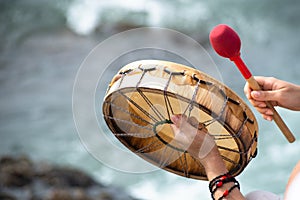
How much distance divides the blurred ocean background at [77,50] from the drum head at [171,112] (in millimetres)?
2419

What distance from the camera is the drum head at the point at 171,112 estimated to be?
838 mm

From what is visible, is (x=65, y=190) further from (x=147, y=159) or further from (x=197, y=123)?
(x=197, y=123)

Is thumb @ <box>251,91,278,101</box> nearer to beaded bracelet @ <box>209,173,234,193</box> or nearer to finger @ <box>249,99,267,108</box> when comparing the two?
finger @ <box>249,99,267,108</box>

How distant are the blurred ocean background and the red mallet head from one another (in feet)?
8.81

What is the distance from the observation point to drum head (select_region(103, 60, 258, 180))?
0.84m

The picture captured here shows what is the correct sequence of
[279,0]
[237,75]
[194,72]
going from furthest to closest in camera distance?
[279,0] → [237,75] → [194,72]

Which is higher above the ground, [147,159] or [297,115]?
[297,115]

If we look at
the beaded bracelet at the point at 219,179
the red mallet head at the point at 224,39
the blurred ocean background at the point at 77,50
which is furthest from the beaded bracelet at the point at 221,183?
A: the blurred ocean background at the point at 77,50

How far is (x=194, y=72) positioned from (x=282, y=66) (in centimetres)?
312

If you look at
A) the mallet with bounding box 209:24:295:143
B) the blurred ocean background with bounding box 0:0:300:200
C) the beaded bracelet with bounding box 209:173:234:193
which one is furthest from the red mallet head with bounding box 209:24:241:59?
the blurred ocean background with bounding box 0:0:300:200

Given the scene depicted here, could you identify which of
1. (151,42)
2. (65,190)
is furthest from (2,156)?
(151,42)

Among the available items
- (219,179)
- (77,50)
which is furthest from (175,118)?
(77,50)

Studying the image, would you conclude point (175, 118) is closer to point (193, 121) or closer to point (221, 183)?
point (193, 121)

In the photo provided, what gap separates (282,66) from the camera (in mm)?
3814
